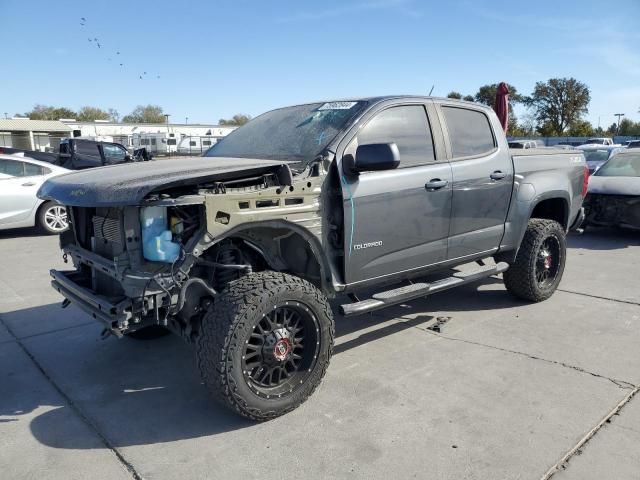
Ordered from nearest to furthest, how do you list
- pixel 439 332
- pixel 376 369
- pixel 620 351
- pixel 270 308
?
pixel 270 308
pixel 376 369
pixel 620 351
pixel 439 332

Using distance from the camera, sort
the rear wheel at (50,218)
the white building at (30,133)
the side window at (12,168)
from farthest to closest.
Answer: the white building at (30,133), the rear wheel at (50,218), the side window at (12,168)

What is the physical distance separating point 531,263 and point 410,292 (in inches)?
72.8

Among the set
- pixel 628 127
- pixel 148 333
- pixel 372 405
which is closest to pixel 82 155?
pixel 148 333

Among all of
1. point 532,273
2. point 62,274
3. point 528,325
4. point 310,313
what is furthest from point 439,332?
point 62,274

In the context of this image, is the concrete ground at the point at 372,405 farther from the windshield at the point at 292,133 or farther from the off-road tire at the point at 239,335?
the windshield at the point at 292,133

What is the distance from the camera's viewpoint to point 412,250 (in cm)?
397

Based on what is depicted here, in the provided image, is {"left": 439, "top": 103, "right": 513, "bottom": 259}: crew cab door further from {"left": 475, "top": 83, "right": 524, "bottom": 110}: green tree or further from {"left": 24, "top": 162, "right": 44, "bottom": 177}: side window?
{"left": 475, "top": 83, "right": 524, "bottom": 110}: green tree

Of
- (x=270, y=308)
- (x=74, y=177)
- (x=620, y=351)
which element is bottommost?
(x=620, y=351)

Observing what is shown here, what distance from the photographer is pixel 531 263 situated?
16.5 ft

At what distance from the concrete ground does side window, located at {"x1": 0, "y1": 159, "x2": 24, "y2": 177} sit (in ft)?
15.9

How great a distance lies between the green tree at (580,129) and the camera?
65.2 m

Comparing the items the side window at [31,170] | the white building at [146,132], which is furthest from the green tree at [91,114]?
the side window at [31,170]

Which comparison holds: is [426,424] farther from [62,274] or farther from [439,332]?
[62,274]

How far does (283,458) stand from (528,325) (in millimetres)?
2880
